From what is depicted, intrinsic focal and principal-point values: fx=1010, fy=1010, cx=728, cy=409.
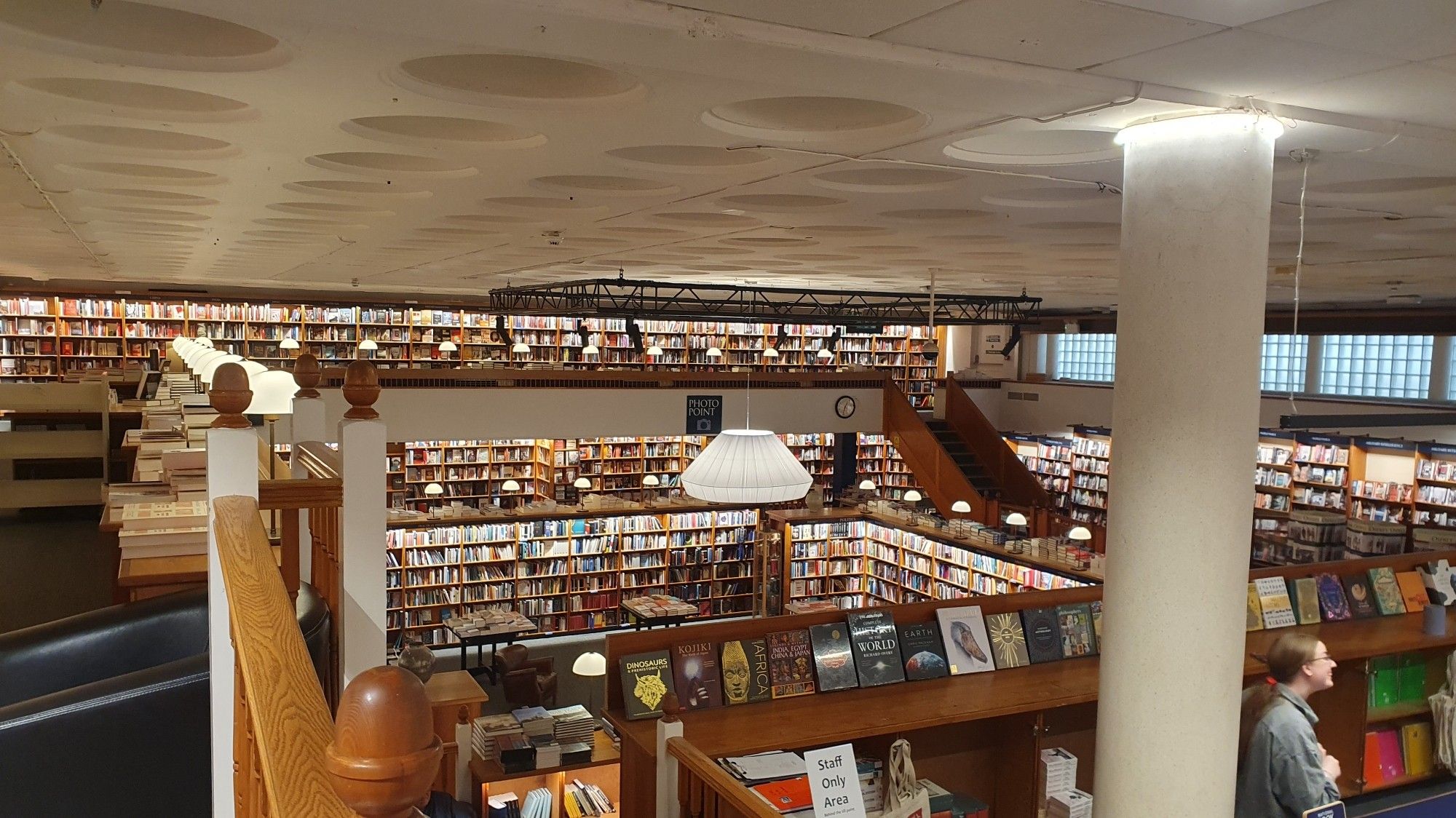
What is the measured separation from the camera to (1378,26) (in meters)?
2.27

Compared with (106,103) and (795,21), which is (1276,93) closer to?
(795,21)

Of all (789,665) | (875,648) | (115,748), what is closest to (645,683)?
(789,665)

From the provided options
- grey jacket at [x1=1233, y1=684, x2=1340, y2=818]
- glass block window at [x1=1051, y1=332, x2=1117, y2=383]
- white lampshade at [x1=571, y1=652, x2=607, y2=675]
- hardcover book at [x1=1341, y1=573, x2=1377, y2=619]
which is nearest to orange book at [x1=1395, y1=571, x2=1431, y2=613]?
hardcover book at [x1=1341, y1=573, x2=1377, y2=619]

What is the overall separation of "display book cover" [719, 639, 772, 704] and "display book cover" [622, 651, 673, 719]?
0.93ft

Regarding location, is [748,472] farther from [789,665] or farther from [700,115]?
[700,115]

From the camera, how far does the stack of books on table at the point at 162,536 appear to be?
3746 mm

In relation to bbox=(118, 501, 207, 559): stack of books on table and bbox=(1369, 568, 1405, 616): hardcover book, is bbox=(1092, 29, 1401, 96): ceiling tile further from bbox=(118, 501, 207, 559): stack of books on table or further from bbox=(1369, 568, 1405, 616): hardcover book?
bbox=(1369, 568, 1405, 616): hardcover book

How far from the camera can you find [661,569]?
1419 cm

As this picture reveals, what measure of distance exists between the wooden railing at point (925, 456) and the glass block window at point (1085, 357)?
647 centimetres

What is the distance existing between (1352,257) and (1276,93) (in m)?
6.64

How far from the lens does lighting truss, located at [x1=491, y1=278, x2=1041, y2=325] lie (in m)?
14.7

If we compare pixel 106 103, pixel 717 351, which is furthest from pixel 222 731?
pixel 717 351

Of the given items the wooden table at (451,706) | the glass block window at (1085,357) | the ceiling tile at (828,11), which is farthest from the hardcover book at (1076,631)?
the glass block window at (1085,357)

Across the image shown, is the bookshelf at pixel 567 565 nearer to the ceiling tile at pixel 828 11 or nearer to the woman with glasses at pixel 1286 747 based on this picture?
the woman with glasses at pixel 1286 747
